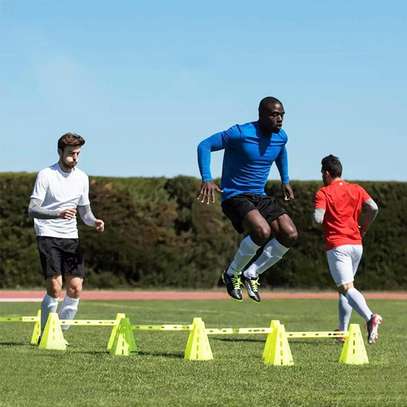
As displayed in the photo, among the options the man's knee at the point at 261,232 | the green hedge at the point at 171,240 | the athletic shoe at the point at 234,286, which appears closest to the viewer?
Answer: the man's knee at the point at 261,232

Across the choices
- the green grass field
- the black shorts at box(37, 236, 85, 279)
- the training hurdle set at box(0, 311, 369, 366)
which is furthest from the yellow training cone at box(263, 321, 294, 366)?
the black shorts at box(37, 236, 85, 279)

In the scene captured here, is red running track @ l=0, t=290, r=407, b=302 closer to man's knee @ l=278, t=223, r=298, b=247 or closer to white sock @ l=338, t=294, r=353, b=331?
white sock @ l=338, t=294, r=353, b=331

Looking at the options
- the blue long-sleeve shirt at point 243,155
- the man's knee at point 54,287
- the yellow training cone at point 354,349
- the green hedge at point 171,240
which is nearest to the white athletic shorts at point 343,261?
the blue long-sleeve shirt at point 243,155

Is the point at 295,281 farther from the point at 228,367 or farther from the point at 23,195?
the point at 228,367

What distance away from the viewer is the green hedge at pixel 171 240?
1180 inches

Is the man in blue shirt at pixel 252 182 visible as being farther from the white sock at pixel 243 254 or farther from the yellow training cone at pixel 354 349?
the yellow training cone at pixel 354 349

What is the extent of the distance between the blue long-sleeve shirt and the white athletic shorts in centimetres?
128

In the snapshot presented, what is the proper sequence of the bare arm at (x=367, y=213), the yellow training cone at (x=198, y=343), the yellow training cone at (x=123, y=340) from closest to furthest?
1. the yellow training cone at (x=198, y=343)
2. the yellow training cone at (x=123, y=340)
3. the bare arm at (x=367, y=213)

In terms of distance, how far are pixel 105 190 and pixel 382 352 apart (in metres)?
18.7

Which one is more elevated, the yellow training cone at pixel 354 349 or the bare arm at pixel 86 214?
the bare arm at pixel 86 214

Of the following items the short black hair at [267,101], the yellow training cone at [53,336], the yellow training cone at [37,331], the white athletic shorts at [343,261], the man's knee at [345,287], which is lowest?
the yellow training cone at [37,331]

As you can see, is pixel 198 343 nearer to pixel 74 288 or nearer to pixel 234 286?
pixel 234 286

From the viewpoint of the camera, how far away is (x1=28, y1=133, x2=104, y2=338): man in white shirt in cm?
1223

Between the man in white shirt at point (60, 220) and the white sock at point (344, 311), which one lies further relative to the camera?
the white sock at point (344, 311)
